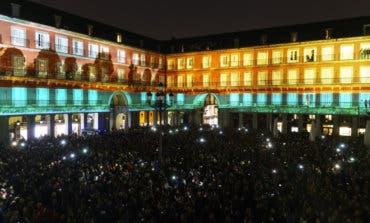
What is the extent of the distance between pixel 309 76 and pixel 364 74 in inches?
245

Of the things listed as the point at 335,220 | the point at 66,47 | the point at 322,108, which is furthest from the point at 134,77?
the point at 335,220

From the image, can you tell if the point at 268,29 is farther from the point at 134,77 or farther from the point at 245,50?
the point at 134,77

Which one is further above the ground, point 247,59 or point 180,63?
point 180,63

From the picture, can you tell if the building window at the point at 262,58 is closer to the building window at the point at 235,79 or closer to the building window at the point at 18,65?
the building window at the point at 235,79

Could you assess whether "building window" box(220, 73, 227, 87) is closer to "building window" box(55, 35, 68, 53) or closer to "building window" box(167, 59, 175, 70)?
"building window" box(167, 59, 175, 70)

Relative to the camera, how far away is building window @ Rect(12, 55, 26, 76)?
2993cm

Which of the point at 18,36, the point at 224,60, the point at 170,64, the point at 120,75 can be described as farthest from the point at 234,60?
the point at 18,36

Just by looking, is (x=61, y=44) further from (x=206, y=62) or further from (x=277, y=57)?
(x=277, y=57)

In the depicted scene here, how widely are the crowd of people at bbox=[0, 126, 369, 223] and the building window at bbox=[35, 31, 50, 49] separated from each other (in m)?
15.1

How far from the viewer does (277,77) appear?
4347cm

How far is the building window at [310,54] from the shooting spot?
40.9 meters

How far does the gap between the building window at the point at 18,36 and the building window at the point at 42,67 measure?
2350 mm

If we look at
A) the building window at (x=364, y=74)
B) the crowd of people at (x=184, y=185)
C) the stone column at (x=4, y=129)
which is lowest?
the crowd of people at (x=184, y=185)

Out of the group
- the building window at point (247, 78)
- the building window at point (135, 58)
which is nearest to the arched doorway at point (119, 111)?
the building window at point (135, 58)
